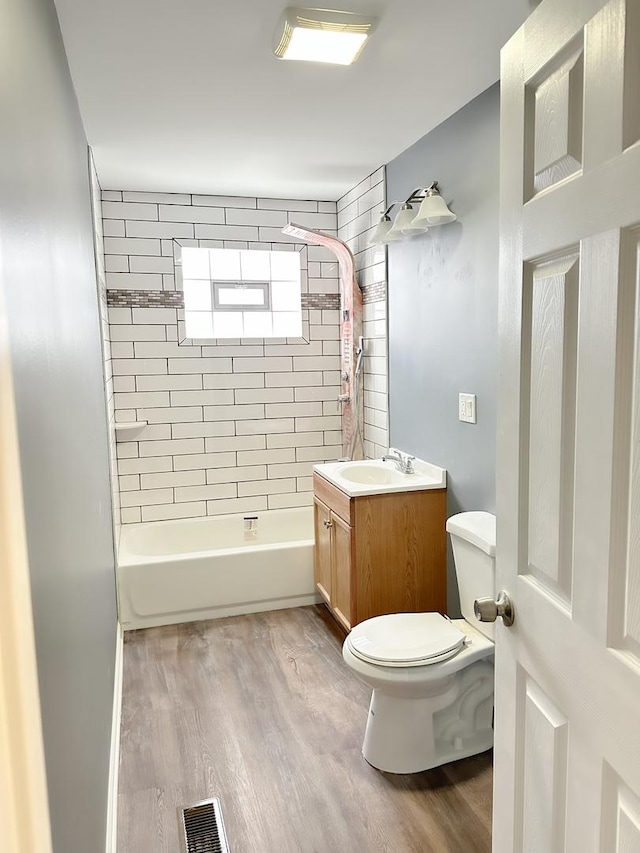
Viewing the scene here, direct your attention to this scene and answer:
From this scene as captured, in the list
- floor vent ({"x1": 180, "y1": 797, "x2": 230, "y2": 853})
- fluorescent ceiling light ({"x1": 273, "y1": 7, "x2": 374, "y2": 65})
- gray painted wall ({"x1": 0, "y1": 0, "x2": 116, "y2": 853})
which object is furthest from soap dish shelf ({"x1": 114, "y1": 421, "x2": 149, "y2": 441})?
fluorescent ceiling light ({"x1": 273, "y1": 7, "x2": 374, "y2": 65})

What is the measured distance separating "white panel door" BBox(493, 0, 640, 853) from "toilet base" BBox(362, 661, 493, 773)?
35.8 inches

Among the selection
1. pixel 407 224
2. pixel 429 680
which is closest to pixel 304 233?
pixel 407 224

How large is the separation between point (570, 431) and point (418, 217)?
77.8 inches

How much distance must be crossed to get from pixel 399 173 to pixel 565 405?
2602mm

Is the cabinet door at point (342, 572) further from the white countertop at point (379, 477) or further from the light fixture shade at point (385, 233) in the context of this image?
the light fixture shade at point (385, 233)

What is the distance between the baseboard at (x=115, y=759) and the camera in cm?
193

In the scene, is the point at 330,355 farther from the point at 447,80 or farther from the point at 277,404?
the point at 447,80

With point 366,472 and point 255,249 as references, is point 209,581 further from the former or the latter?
point 255,249

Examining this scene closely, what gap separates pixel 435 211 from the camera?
2730mm

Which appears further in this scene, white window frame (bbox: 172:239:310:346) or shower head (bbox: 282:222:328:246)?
white window frame (bbox: 172:239:310:346)

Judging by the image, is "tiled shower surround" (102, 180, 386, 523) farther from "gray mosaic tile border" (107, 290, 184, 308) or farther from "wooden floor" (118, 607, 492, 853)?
"wooden floor" (118, 607, 492, 853)

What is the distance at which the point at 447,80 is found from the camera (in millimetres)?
2410

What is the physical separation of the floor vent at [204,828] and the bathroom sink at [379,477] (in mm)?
1351

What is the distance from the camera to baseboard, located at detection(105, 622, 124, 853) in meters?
1.93
